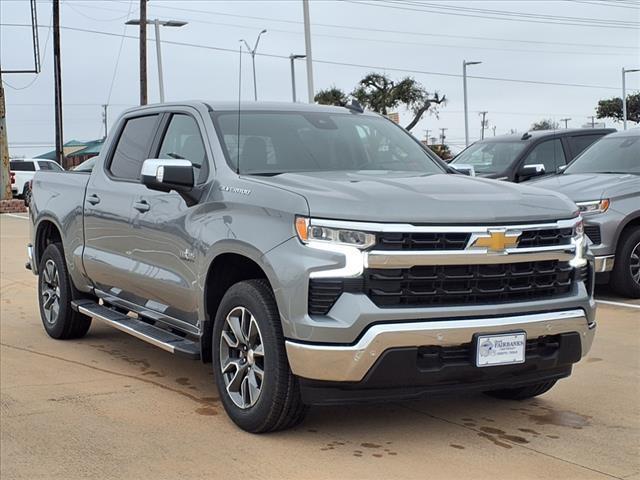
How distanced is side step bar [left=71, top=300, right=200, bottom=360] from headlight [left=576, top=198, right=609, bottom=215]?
15.9 feet

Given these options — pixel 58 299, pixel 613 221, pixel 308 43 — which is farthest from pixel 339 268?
pixel 308 43

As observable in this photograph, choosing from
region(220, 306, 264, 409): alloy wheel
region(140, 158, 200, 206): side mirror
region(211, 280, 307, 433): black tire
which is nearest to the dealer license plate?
region(211, 280, 307, 433): black tire

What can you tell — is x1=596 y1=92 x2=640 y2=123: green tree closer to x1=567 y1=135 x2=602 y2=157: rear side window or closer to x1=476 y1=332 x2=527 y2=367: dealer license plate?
x1=567 y1=135 x2=602 y2=157: rear side window

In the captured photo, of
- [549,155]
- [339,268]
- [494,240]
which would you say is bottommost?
[339,268]

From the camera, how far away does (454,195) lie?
4.59m

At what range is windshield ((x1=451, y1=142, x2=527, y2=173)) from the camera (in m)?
13.3

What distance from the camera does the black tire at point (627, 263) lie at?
8945mm

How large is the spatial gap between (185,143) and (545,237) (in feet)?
8.21

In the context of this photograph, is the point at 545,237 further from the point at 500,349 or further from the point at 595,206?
the point at 595,206

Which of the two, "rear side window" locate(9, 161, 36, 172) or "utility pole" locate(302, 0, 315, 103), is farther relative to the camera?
"rear side window" locate(9, 161, 36, 172)

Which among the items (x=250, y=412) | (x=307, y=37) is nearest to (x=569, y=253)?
(x=250, y=412)

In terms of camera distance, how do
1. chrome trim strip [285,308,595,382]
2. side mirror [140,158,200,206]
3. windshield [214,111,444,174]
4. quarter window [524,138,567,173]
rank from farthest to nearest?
quarter window [524,138,567,173], windshield [214,111,444,174], side mirror [140,158,200,206], chrome trim strip [285,308,595,382]

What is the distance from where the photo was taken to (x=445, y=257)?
4.31m

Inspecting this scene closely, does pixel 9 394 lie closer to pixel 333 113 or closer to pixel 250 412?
pixel 250 412
